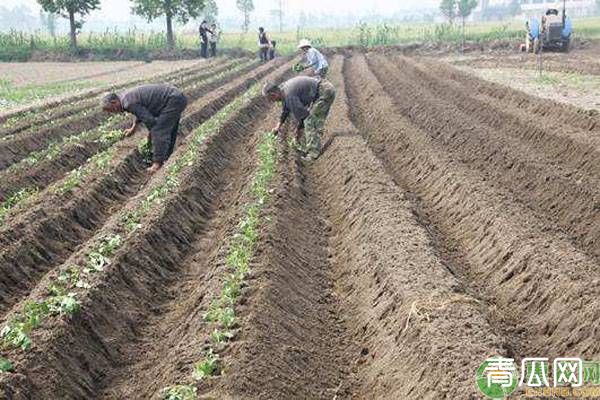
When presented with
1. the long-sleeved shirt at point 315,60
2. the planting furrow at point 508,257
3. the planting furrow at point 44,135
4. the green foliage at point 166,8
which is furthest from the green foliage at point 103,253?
the green foliage at point 166,8

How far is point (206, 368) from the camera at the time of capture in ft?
18.0

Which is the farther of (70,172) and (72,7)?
(72,7)

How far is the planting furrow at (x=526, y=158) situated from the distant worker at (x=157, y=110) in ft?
16.8

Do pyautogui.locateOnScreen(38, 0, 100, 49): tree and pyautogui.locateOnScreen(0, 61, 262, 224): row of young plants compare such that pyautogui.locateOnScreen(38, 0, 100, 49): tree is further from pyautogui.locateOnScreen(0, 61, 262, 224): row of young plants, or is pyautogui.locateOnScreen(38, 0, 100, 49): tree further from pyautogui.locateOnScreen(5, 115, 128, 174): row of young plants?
pyautogui.locateOnScreen(0, 61, 262, 224): row of young plants

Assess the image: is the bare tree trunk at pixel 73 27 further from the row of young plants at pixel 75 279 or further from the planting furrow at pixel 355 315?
the planting furrow at pixel 355 315

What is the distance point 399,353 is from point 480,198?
4.33m

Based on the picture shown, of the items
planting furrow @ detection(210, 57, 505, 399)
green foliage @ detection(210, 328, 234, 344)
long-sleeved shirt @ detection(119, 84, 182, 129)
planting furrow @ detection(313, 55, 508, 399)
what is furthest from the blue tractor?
green foliage @ detection(210, 328, 234, 344)

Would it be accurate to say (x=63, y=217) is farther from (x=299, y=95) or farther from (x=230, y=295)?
(x=299, y=95)

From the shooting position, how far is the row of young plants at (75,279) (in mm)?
5996

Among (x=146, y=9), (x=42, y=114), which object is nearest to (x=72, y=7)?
(x=146, y=9)

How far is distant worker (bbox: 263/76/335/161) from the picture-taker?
512 inches

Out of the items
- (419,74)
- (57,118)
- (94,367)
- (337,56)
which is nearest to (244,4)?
(337,56)

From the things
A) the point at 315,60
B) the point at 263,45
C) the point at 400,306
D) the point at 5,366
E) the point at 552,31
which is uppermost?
the point at 552,31

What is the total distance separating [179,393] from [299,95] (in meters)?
8.71
